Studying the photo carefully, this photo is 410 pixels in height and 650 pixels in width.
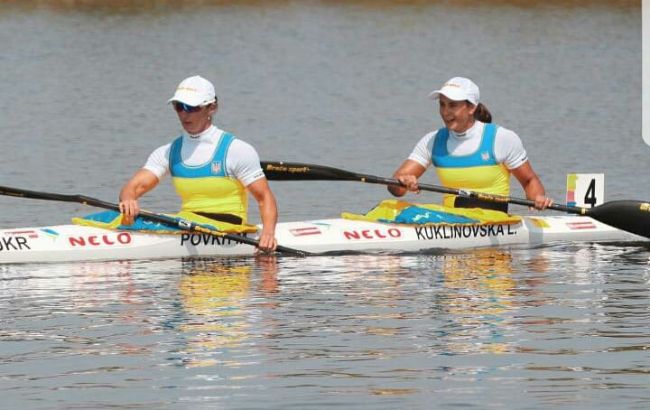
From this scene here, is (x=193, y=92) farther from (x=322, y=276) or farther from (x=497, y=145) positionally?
(x=497, y=145)

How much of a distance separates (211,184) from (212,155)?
15.7 inches

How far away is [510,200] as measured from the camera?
2242cm

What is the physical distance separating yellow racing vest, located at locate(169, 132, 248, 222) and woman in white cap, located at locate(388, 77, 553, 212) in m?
2.32

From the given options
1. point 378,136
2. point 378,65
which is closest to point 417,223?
A: point 378,136

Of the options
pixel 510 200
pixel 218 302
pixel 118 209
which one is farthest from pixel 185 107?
Answer: pixel 510 200

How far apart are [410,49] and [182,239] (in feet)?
149

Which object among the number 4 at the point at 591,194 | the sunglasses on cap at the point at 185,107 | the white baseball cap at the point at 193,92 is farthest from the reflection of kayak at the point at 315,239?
the white baseball cap at the point at 193,92

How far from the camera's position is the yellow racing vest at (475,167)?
22.5m

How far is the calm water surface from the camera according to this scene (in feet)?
47.8

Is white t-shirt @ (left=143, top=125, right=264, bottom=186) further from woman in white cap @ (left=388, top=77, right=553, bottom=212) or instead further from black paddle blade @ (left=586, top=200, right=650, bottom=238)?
black paddle blade @ (left=586, top=200, right=650, bottom=238)

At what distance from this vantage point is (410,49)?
217 ft

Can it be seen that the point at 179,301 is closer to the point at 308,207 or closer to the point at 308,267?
the point at 308,267

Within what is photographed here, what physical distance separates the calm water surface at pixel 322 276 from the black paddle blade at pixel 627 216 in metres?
0.30

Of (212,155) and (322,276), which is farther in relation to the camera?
(212,155)
